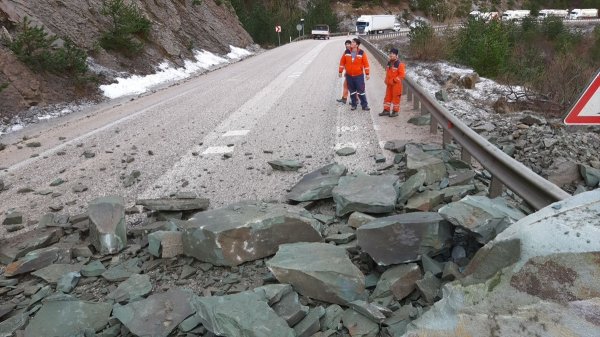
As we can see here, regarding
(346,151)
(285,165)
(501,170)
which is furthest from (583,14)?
(501,170)

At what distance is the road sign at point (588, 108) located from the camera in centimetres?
278

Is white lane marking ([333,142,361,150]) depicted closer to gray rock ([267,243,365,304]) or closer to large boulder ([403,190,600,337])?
gray rock ([267,243,365,304])

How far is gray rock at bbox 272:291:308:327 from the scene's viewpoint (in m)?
2.53

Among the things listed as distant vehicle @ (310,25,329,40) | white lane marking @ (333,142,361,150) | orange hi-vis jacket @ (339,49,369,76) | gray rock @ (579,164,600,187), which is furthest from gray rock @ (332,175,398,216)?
distant vehicle @ (310,25,329,40)

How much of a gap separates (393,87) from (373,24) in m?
57.1

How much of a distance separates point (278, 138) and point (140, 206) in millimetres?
2856

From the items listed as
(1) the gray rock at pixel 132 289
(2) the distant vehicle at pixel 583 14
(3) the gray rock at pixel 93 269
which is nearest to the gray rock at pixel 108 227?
(3) the gray rock at pixel 93 269

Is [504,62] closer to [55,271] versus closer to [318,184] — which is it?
[318,184]

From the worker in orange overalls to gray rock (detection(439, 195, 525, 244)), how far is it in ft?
18.4

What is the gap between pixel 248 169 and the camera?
555 cm

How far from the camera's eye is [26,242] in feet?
12.6

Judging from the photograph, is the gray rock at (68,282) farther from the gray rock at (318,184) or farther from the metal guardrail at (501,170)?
the metal guardrail at (501,170)

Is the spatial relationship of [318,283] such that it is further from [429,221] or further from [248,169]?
[248,169]

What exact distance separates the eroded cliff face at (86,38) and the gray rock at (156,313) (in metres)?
Answer: 8.79
